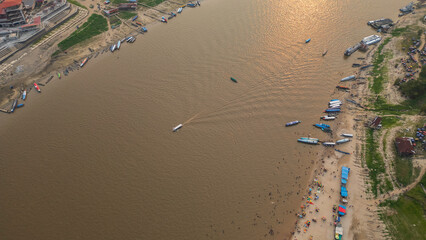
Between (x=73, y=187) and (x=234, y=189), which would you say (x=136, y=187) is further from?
(x=234, y=189)

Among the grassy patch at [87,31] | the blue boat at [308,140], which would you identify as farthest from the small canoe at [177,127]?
the grassy patch at [87,31]

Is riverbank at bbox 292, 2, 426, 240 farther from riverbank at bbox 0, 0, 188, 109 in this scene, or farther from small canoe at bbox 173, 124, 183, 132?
riverbank at bbox 0, 0, 188, 109

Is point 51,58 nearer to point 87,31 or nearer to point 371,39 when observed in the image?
point 87,31

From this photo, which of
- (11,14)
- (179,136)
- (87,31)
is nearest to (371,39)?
(179,136)

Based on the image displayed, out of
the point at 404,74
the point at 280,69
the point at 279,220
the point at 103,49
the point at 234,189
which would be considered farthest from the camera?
the point at 103,49

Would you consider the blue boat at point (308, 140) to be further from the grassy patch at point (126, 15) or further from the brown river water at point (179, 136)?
the grassy patch at point (126, 15)

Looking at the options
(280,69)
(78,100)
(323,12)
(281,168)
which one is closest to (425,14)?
(323,12)

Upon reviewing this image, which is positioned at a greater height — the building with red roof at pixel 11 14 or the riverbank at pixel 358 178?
the building with red roof at pixel 11 14
